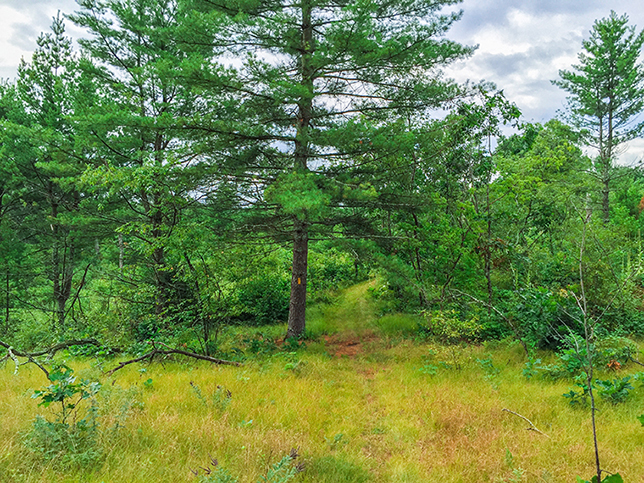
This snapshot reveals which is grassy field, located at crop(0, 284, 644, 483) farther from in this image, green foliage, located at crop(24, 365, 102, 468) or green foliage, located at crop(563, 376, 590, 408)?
green foliage, located at crop(563, 376, 590, 408)

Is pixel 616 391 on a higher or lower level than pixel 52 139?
lower

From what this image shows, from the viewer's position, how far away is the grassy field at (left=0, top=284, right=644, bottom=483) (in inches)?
122

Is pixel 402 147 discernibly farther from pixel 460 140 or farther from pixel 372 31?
pixel 460 140

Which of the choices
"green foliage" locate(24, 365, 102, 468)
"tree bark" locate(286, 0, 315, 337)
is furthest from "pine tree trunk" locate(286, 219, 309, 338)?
"green foliage" locate(24, 365, 102, 468)

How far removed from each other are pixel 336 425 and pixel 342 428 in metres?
0.12

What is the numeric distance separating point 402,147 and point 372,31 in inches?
92.7

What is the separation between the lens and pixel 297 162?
26.6 feet

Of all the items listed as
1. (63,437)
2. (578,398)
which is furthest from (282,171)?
(578,398)

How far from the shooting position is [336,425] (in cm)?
448

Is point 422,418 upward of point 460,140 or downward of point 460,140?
downward

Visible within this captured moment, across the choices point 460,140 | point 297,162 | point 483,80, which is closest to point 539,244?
point 460,140

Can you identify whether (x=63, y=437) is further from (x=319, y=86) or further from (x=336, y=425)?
(x=319, y=86)

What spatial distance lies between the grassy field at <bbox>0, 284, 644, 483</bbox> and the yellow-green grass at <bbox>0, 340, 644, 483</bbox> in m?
0.02

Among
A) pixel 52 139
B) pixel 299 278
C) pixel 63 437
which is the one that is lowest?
pixel 63 437
